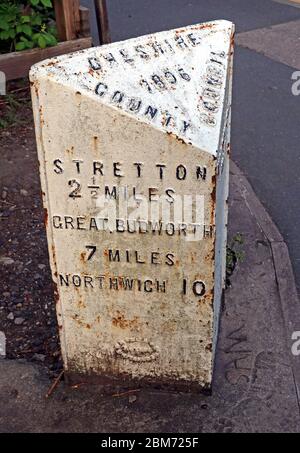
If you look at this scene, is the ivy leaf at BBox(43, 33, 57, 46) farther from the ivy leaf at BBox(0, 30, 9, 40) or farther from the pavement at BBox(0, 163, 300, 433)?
the pavement at BBox(0, 163, 300, 433)

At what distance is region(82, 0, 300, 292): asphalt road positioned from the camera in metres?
5.22

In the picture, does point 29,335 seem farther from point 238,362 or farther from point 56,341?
point 238,362

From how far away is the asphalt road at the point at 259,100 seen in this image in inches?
206

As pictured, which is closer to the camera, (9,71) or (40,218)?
(40,218)

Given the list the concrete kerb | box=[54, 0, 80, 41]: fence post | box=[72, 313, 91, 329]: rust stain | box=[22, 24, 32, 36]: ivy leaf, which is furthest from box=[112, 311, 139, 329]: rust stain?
box=[54, 0, 80, 41]: fence post

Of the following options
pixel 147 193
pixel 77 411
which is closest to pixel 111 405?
pixel 77 411

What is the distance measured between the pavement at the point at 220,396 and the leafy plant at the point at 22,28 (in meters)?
3.33

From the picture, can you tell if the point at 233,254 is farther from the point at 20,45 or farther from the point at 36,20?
the point at 36,20

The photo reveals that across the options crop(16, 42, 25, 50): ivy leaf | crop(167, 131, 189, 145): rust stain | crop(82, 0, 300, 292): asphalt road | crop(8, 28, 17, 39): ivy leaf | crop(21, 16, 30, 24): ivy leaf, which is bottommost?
crop(82, 0, 300, 292): asphalt road

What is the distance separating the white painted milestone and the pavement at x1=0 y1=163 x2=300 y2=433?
0.38ft

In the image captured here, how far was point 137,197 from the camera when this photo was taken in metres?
2.85

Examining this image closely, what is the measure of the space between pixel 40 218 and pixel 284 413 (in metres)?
2.22

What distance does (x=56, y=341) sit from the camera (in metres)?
3.70

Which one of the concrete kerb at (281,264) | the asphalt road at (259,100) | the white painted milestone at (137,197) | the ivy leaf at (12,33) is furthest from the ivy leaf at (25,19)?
the white painted milestone at (137,197)
